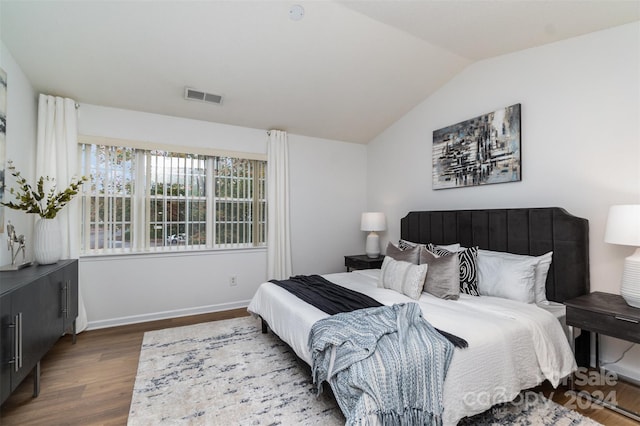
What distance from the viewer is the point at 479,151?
10.4 feet

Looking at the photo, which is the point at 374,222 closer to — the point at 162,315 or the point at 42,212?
the point at 162,315

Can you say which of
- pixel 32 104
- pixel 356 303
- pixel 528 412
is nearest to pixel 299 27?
pixel 356 303

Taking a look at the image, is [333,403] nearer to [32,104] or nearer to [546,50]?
[546,50]

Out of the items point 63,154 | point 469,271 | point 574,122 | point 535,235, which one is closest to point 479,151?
point 574,122

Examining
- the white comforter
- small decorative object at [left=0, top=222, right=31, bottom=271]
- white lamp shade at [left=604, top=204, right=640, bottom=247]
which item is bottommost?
the white comforter

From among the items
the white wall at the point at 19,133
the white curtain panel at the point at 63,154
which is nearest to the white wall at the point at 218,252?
the white curtain panel at the point at 63,154

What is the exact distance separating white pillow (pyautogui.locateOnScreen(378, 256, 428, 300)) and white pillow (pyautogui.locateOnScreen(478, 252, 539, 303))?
0.56 meters

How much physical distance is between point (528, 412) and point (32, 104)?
4.87m

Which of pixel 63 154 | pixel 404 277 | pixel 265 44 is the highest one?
pixel 265 44

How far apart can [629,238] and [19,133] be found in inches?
190

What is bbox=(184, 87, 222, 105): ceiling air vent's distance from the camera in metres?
3.20

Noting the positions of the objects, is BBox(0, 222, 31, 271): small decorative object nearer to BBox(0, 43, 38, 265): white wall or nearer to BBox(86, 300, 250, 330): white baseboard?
BBox(0, 43, 38, 265): white wall

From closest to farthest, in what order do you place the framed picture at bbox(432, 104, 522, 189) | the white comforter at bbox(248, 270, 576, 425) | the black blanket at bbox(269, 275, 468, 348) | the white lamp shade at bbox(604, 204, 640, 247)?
the white comforter at bbox(248, 270, 576, 425), the white lamp shade at bbox(604, 204, 640, 247), the black blanket at bbox(269, 275, 468, 348), the framed picture at bbox(432, 104, 522, 189)

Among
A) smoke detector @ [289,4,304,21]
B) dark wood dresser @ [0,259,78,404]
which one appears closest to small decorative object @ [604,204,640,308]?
smoke detector @ [289,4,304,21]
